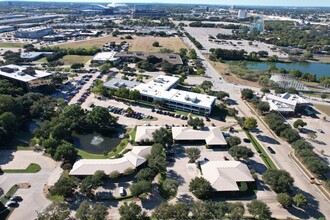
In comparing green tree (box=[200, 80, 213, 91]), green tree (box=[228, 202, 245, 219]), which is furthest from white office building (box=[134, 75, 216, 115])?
green tree (box=[228, 202, 245, 219])

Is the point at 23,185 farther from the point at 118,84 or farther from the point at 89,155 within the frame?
the point at 118,84

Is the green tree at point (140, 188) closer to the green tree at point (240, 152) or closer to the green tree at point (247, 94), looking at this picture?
the green tree at point (240, 152)

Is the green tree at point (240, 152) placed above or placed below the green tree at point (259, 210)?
above

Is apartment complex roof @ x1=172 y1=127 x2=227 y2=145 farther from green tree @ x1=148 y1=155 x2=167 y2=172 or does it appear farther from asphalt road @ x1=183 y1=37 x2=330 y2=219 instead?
green tree @ x1=148 y1=155 x2=167 y2=172

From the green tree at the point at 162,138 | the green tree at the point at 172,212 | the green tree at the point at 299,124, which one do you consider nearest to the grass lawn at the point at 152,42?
the green tree at the point at 299,124

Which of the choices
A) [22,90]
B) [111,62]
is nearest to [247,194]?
[22,90]

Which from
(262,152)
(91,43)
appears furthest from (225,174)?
(91,43)
